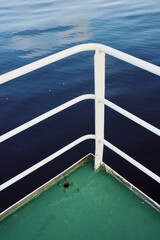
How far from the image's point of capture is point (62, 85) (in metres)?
6.59

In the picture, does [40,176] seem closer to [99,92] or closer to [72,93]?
[72,93]

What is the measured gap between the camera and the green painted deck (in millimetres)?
2027

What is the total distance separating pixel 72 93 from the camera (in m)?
6.26

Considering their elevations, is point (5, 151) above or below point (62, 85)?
below

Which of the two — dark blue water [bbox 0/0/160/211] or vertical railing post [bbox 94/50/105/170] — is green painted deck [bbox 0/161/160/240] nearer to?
vertical railing post [bbox 94/50/105/170]

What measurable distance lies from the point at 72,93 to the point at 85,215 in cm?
445

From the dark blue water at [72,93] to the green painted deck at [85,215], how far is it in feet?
5.96

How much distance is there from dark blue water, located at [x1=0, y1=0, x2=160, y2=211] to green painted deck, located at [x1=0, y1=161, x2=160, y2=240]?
1.82 metres

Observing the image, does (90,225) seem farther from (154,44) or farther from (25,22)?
(25,22)

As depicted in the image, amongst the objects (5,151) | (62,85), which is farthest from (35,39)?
(5,151)

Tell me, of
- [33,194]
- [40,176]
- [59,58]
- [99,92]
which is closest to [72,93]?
[40,176]

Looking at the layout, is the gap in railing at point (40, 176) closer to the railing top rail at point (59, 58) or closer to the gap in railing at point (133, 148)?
the gap in railing at point (133, 148)

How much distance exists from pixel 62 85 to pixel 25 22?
7.14m

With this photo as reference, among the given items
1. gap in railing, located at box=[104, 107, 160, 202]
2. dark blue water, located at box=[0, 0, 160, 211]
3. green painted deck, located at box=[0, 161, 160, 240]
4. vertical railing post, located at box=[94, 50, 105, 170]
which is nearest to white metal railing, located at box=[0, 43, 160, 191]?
vertical railing post, located at box=[94, 50, 105, 170]
